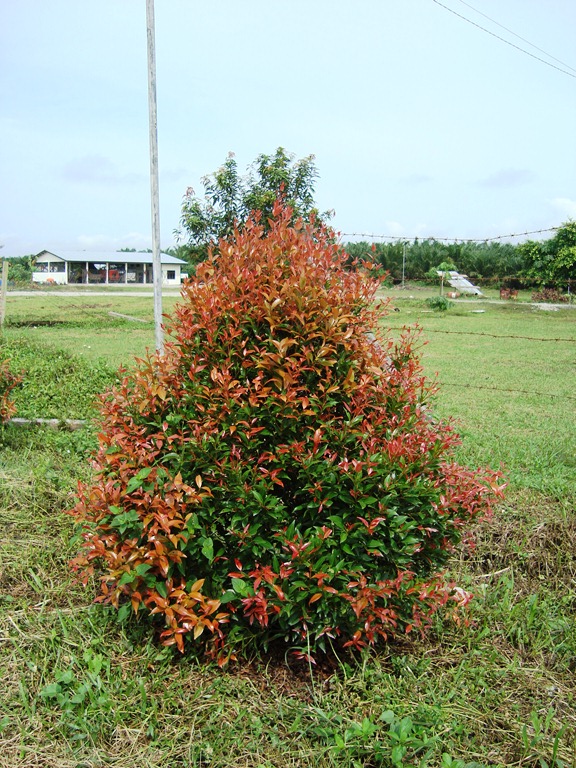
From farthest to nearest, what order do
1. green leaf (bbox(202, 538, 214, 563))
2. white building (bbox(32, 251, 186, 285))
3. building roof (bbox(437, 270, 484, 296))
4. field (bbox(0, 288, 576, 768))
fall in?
white building (bbox(32, 251, 186, 285))
building roof (bbox(437, 270, 484, 296))
green leaf (bbox(202, 538, 214, 563))
field (bbox(0, 288, 576, 768))

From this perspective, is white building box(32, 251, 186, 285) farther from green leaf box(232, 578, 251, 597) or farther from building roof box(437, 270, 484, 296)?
green leaf box(232, 578, 251, 597)

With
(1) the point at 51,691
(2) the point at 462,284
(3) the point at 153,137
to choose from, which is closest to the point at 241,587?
(1) the point at 51,691

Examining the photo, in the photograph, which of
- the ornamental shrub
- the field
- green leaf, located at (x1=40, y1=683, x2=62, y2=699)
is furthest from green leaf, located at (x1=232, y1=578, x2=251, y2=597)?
green leaf, located at (x1=40, y1=683, x2=62, y2=699)

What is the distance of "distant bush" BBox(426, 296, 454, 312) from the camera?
21031 millimetres

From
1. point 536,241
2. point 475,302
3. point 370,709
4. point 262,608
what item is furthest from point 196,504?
point 536,241

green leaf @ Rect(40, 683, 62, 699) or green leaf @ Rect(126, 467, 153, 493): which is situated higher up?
green leaf @ Rect(126, 467, 153, 493)

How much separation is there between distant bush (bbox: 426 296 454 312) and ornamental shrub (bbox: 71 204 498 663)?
62.3ft

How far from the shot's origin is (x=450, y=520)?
8.52ft

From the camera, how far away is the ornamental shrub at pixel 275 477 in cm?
237

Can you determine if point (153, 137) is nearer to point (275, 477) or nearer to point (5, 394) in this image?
point (5, 394)

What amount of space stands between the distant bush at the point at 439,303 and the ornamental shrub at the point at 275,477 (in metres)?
19.0

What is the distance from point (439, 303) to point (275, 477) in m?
19.6

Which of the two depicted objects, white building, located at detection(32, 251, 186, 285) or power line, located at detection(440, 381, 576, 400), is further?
white building, located at detection(32, 251, 186, 285)

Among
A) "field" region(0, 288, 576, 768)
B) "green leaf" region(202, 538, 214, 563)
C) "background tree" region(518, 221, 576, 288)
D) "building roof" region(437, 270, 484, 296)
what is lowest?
"field" region(0, 288, 576, 768)
